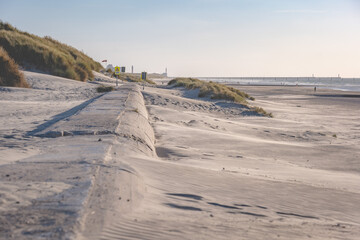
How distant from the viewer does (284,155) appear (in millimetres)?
7340

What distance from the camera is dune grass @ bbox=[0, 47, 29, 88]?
15.7 meters

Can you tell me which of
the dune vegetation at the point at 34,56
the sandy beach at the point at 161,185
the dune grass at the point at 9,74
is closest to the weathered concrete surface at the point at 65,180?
the sandy beach at the point at 161,185

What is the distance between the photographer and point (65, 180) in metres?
3.40

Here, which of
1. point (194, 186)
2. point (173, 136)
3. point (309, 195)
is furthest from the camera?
point (173, 136)

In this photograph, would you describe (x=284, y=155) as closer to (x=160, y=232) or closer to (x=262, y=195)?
(x=262, y=195)

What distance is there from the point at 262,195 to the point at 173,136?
393 cm

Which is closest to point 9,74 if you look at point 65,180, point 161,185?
point 161,185

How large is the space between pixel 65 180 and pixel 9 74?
45.2ft

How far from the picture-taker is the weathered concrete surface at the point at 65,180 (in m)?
2.53

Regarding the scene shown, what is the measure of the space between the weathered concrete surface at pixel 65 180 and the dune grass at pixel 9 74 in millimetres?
10821

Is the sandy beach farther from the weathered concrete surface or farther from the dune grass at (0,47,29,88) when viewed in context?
the dune grass at (0,47,29,88)

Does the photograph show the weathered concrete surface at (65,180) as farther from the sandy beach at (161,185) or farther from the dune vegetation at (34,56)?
the dune vegetation at (34,56)

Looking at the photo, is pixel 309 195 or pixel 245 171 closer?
pixel 309 195

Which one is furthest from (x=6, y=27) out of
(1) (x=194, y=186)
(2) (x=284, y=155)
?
(1) (x=194, y=186)
